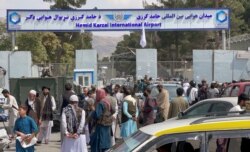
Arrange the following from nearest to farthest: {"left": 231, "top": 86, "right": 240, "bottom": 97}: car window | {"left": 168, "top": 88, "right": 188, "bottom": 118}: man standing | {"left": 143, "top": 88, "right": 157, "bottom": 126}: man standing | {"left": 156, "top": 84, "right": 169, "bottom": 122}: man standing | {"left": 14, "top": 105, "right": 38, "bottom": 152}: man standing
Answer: {"left": 14, "top": 105, "right": 38, "bottom": 152}: man standing
{"left": 168, "top": 88, "right": 188, "bottom": 118}: man standing
{"left": 143, "top": 88, "right": 157, "bottom": 126}: man standing
{"left": 156, "top": 84, "right": 169, "bottom": 122}: man standing
{"left": 231, "top": 86, "right": 240, "bottom": 97}: car window

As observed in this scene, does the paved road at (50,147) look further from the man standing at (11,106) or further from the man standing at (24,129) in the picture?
the man standing at (24,129)

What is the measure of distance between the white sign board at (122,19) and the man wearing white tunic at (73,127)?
79.4 feet

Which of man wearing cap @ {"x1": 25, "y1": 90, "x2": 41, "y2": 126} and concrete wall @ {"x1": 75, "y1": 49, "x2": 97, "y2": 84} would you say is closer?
man wearing cap @ {"x1": 25, "y1": 90, "x2": 41, "y2": 126}

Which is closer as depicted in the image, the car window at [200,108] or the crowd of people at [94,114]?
the crowd of people at [94,114]

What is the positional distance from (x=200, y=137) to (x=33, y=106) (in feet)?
38.3

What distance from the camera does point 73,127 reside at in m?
10.8

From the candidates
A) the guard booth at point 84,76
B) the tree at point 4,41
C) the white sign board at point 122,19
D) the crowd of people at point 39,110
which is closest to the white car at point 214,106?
the crowd of people at point 39,110

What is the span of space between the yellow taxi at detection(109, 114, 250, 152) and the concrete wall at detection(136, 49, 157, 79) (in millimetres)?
26906

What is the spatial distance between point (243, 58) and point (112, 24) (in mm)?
8180

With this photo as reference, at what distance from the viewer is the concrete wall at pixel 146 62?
31828mm

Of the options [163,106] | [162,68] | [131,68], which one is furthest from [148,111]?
[131,68]

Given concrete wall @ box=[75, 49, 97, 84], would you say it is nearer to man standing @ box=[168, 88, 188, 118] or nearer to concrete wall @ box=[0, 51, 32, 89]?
concrete wall @ box=[0, 51, 32, 89]

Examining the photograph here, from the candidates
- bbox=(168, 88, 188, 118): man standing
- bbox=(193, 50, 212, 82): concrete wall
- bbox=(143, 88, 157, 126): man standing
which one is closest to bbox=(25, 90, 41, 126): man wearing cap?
bbox=(143, 88, 157, 126): man standing

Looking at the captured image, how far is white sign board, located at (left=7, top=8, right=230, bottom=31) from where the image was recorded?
113 ft
